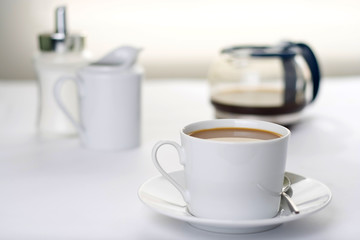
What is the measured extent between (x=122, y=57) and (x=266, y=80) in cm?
28

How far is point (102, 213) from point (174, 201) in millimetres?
81

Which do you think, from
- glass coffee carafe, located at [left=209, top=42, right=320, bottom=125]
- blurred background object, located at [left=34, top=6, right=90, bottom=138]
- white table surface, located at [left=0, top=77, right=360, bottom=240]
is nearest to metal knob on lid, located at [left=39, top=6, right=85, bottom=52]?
blurred background object, located at [left=34, top=6, right=90, bottom=138]

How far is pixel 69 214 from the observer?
2.09 feet

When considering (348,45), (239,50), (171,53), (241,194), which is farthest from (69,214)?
(348,45)

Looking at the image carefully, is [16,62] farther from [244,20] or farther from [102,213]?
[102,213]

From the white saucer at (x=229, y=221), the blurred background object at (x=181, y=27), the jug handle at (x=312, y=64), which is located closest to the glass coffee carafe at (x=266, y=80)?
the jug handle at (x=312, y=64)

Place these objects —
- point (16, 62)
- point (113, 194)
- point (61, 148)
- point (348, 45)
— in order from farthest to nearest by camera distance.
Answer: point (348, 45)
point (16, 62)
point (61, 148)
point (113, 194)

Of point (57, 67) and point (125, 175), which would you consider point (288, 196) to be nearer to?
point (125, 175)

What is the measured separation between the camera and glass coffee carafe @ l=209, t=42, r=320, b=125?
1.01 metres

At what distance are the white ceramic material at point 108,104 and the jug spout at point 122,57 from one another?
0.01 metres

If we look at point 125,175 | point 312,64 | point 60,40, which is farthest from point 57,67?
point 312,64

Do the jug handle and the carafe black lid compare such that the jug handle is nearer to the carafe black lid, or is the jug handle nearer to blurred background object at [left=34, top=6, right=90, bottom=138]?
the carafe black lid

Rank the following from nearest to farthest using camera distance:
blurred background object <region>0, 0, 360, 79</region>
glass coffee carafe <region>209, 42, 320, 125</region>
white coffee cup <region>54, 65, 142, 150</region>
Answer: white coffee cup <region>54, 65, 142, 150</region>
glass coffee carafe <region>209, 42, 320, 125</region>
blurred background object <region>0, 0, 360, 79</region>

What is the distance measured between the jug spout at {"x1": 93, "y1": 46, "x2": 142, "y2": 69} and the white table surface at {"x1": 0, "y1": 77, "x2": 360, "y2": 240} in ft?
0.43
